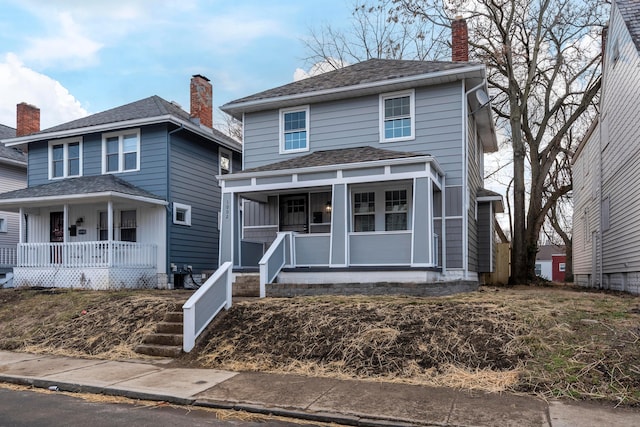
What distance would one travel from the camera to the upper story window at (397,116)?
1358 centimetres

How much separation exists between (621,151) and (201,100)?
1394cm

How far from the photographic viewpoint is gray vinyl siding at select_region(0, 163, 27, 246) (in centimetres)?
2050

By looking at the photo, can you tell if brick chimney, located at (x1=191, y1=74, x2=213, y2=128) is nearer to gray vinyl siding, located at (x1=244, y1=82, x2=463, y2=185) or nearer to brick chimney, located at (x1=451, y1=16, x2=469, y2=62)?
gray vinyl siding, located at (x1=244, y1=82, x2=463, y2=185)

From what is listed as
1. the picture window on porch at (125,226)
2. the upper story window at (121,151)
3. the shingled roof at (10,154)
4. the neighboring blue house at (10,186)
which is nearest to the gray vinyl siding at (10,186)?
the neighboring blue house at (10,186)

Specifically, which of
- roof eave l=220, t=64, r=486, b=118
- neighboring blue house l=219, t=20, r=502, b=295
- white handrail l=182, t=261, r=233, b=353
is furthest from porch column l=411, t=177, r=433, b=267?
white handrail l=182, t=261, r=233, b=353

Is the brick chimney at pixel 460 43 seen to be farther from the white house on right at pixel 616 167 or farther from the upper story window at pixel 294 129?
the upper story window at pixel 294 129

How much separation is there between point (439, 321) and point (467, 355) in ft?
2.99

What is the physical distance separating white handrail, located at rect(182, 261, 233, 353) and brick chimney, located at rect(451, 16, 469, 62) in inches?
417

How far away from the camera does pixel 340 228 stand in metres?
11.7

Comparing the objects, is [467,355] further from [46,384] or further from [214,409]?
[46,384]

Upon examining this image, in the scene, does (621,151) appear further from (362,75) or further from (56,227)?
(56,227)

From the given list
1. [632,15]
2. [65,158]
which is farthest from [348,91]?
[65,158]

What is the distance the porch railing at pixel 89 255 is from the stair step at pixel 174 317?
21.6 ft

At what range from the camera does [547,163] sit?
2106cm
